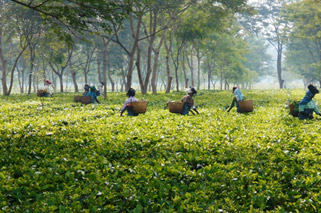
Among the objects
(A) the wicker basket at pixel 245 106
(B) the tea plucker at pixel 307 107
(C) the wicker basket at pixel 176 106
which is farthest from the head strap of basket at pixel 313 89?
(C) the wicker basket at pixel 176 106

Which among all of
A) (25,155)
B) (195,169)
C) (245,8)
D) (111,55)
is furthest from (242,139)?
(111,55)

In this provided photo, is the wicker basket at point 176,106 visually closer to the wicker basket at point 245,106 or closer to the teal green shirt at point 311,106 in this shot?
the wicker basket at point 245,106

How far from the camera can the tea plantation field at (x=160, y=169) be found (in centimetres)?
446

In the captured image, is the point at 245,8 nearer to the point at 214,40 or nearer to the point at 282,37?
the point at 214,40

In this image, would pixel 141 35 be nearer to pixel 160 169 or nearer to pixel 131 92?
pixel 131 92

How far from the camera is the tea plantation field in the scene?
→ 4.46 metres

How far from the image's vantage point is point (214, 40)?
40.9 meters

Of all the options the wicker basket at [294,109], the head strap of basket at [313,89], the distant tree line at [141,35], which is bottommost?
the wicker basket at [294,109]

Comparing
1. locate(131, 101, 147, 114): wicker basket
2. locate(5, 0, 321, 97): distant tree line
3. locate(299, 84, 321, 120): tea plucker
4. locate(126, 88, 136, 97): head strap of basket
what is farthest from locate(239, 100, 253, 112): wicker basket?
locate(5, 0, 321, 97): distant tree line

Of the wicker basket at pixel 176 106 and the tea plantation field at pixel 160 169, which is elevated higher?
the wicker basket at pixel 176 106

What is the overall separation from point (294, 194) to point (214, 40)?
125 ft

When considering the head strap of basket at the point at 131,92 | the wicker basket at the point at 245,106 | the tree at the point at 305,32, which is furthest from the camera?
the tree at the point at 305,32

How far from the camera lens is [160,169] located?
5.73 metres

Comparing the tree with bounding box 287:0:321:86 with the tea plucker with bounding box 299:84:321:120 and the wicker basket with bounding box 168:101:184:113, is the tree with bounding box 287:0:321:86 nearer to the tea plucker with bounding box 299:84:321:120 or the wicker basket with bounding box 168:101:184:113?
the tea plucker with bounding box 299:84:321:120
